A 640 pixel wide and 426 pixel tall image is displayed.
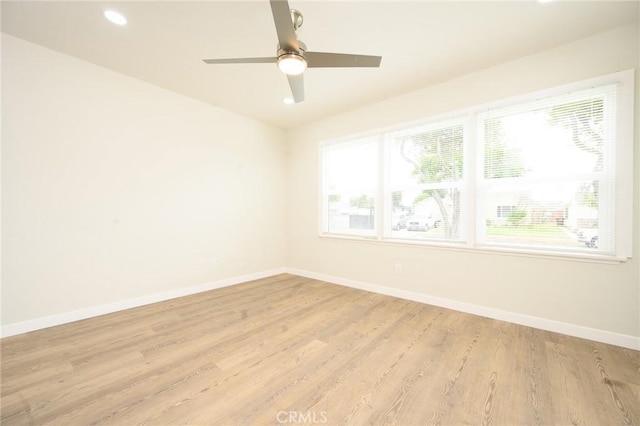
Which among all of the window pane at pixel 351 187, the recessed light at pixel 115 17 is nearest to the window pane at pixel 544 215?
the window pane at pixel 351 187

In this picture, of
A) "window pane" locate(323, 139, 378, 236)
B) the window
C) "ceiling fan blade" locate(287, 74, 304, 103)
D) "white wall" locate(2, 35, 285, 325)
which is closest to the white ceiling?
"white wall" locate(2, 35, 285, 325)

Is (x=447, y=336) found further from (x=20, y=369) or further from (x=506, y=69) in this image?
(x=20, y=369)

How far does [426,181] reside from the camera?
3.31 metres

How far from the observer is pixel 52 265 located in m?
2.56

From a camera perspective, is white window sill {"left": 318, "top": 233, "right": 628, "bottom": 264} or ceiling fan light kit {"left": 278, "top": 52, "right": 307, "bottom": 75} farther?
white window sill {"left": 318, "top": 233, "right": 628, "bottom": 264}

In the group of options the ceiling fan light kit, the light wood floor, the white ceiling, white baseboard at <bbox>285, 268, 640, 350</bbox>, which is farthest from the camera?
white baseboard at <bbox>285, 268, 640, 350</bbox>

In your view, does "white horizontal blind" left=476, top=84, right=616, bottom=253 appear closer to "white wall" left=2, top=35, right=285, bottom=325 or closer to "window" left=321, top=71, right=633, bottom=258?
"window" left=321, top=71, right=633, bottom=258

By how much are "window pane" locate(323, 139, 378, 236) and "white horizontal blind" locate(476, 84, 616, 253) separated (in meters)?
1.45

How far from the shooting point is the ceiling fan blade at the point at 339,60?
1.85m

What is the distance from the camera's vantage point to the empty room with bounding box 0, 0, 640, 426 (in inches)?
65.7

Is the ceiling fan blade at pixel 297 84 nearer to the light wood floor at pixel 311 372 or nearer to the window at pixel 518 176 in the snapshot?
the window at pixel 518 176

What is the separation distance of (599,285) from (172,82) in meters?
5.03

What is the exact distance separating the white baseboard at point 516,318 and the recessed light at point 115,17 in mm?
3957

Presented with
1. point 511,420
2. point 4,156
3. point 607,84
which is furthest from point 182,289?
point 607,84
